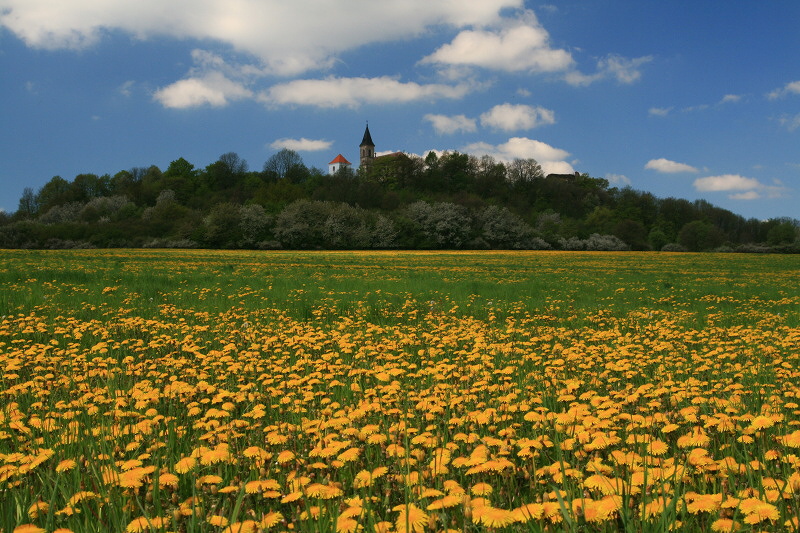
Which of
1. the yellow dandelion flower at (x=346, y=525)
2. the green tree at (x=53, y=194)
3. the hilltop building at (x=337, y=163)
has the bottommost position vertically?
the yellow dandelion flower at (x=346, y=525)

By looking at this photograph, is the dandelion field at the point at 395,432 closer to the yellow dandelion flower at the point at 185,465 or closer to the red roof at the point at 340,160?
the yellow dandelion flower at the point at 185,465

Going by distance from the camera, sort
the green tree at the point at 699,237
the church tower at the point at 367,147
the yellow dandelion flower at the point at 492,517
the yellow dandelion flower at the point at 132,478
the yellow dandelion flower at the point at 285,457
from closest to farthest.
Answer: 1. the yellow dandelion flower at the point at 492,517
2. the yellow dandelion flower at the point at 132,478
3. the yellow dandelion flower at the point at 285,457
4. the green tree at the point at 699,237
5. the church tower at the point at 367,147

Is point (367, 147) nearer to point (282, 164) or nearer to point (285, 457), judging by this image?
point (282, 164)

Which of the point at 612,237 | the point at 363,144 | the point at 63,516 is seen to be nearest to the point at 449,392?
the point at 63,516

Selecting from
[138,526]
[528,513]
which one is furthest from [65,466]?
[528,513]

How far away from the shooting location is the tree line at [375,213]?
Result: 67.6 m

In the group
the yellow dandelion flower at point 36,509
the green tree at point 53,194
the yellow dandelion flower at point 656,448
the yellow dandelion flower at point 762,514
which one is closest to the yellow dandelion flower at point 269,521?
the yellow dandelion flower at point 36,509

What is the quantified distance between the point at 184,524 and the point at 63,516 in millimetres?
722

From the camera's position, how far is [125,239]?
65562mm

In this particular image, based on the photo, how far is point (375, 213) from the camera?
7638cm

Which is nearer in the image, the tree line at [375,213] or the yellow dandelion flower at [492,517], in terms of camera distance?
the yellow dandelion flower at [492,517]

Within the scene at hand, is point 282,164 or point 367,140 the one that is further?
point 367,140

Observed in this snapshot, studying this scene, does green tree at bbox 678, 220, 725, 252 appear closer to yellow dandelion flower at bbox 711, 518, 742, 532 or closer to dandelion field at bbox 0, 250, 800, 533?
dandelion field at bbox 0, 250, 800, 533

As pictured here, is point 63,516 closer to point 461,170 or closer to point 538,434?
point 538,434
